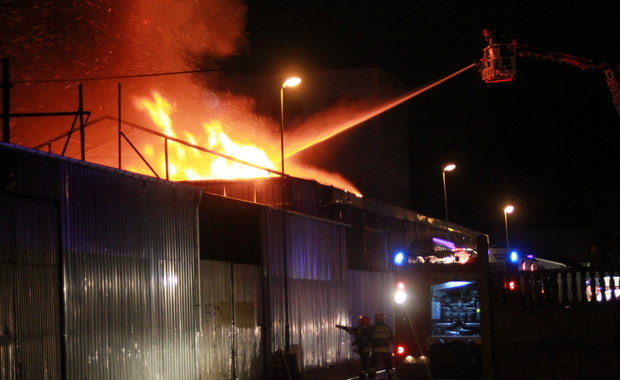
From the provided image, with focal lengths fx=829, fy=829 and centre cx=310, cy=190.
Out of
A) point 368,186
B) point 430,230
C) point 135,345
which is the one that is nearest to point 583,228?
point 368,186

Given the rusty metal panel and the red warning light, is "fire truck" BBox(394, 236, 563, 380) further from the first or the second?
the red warning light

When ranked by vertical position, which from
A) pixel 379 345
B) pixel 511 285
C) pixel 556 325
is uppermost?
pixel 511 285

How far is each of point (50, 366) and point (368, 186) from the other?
45100 mm

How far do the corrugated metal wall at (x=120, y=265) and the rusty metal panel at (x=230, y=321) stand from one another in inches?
39.7

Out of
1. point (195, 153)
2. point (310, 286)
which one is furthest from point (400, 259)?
point (195, 153)

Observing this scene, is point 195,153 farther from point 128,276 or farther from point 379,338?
point 128,276

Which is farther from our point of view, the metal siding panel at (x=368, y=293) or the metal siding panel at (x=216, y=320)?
the metal siding panel at (x=368, y=293)

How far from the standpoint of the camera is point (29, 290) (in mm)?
13609

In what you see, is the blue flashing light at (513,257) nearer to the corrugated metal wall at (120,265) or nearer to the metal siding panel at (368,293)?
the corrugated metal wall at (120,265)

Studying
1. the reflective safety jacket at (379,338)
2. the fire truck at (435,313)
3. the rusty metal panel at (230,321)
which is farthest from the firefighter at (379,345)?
the rusty metal panel at (230,321)

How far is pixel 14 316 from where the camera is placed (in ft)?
43.1

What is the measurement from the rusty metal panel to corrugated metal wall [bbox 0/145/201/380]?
101 centimetres

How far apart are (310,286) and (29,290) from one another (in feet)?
50.6

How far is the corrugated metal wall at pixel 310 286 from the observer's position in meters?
25.2
